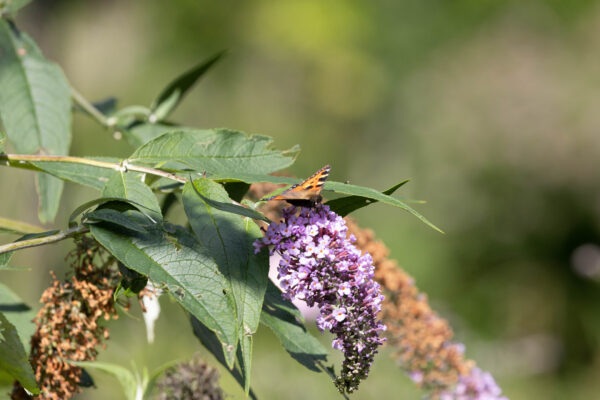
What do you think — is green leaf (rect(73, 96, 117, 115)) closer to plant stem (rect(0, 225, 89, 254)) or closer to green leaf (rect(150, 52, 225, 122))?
green leaf (rect(150, 52, 225, 122))

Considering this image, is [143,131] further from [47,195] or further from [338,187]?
[338,187]

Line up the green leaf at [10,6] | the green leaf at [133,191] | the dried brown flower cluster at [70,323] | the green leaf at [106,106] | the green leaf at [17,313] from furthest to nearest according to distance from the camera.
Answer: the green leaf at [106,106] < the green leaf at [10,6] < the green leaf at [17,313] < the dried brown flower cluster at [70,323] < the green leaf at [133,191]

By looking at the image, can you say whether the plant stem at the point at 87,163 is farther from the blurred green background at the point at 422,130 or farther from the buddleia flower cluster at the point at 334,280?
the blurred green background at the point at 422,130

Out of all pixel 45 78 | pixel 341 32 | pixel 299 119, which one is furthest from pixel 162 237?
pixel 341 32

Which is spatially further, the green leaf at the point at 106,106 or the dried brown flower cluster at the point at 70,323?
the green leaf at the point at 106,106

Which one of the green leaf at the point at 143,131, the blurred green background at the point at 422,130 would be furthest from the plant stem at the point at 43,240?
the blurred green background at the point at 422,130

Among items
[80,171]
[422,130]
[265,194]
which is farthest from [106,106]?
[422,130]

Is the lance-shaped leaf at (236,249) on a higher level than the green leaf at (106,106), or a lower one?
lower
